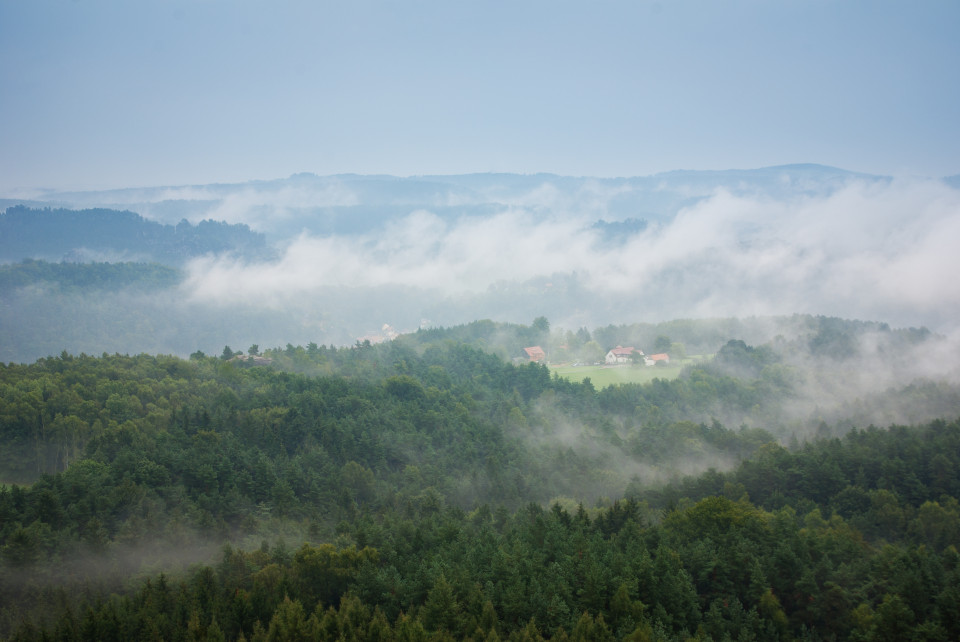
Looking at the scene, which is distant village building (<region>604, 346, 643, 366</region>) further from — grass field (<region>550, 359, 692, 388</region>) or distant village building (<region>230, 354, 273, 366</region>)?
distant village building (<region>230, 354, 273, 366</region>)

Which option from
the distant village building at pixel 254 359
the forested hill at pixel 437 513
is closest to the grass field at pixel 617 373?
the forested hill at pixel 437 513

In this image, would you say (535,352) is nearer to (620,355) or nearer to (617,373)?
(620,355)

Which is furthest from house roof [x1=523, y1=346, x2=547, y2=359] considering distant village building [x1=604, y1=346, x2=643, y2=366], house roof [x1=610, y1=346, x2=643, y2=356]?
house roof [x1=610, y1=346, x2=643, y2=356]

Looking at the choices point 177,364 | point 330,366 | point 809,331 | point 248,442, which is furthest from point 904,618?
point 809,331

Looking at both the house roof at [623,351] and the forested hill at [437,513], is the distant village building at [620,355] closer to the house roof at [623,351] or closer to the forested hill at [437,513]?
the house roof at [623,351]

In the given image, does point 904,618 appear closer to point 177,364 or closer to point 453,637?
point 453,637
